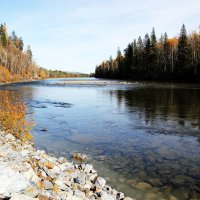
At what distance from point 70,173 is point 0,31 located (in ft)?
466

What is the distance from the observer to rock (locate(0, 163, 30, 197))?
19.4 feet

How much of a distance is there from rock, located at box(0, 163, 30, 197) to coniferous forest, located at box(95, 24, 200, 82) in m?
70.8

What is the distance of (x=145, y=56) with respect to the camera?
10531cm

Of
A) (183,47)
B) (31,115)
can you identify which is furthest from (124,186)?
(183,47)

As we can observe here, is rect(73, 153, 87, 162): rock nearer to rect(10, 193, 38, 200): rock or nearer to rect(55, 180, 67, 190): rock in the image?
rect(55, 180, 67, 190): rock

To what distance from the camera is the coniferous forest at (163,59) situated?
262 ft

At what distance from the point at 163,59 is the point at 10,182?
92.5m

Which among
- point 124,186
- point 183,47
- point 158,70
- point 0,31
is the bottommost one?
point 124,186

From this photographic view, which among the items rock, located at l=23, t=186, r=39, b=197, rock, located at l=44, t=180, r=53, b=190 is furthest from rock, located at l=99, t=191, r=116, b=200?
rock, located at l=23, t=186, r=39, b=197

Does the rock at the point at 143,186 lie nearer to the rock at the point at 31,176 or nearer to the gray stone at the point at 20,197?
the rock at the point at 31,176

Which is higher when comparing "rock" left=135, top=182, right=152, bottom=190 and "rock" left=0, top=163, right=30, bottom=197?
"rock" left=0, top=163, right=30, bottom=197

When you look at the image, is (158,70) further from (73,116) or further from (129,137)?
(129,137)

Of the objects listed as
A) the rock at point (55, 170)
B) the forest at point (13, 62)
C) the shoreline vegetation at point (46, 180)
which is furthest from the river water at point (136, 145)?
the forest at point (13, 62)

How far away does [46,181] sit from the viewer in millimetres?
7562
